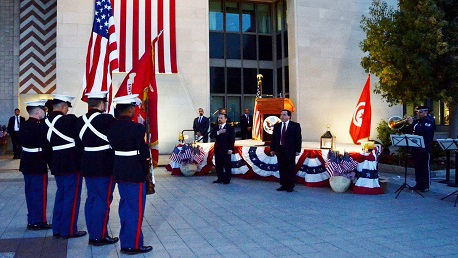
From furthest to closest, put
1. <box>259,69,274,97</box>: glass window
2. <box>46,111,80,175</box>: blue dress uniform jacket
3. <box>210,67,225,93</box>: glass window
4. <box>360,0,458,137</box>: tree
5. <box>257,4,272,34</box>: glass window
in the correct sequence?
<box>257,4,272,34</box>: glass window → <box>259,69,274,97</box>: glass window → <box>210,67,225,93</box>: glass window → <box>360,0,458,137</box>: tree → <box>46,111,80,175</box>: blue dress uniform jacket

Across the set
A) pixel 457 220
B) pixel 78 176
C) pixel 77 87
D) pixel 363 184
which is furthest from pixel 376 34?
pixel 78 176

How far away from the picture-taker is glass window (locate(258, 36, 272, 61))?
2145 cm

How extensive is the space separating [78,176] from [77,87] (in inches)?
440

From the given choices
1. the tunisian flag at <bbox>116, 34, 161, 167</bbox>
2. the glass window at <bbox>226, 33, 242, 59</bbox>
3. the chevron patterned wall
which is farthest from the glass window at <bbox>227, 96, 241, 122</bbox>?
the tunisian flag at <bbox>116, 34, 161, 167</bbox>

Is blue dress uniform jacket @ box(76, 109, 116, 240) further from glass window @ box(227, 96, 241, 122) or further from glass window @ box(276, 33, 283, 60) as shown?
glass window @ box(276, 33, 283, 60)

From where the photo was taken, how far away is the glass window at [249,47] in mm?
21234

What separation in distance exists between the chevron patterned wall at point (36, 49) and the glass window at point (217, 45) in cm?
748

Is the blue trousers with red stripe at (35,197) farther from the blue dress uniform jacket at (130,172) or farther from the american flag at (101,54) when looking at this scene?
the american flag at (101,54)

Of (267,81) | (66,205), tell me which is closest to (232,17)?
(267,81)

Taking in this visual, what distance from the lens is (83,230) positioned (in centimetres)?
631

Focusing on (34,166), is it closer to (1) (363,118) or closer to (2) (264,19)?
(1) (363,118)

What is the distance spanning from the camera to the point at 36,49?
1959 centimetres

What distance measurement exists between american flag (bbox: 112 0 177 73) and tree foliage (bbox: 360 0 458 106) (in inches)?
305

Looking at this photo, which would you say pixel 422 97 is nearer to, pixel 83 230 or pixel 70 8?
pixel 83 230
